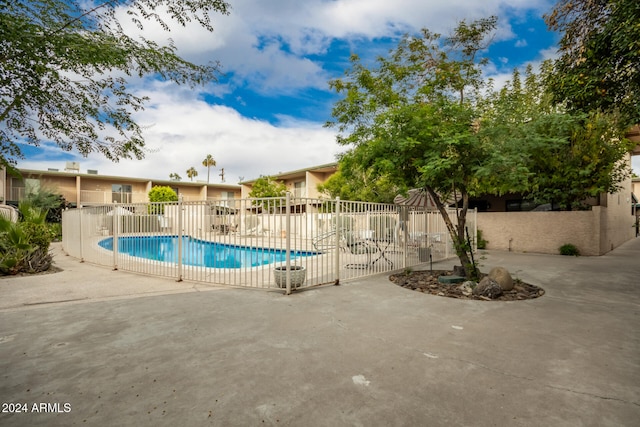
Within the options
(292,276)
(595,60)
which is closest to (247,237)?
(292,276)

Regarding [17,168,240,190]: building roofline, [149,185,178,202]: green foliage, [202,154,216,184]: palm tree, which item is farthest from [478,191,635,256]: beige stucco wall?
[202,154,216,184]: palm tree

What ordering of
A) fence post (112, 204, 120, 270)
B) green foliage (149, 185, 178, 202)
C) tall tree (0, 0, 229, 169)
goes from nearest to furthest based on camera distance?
tall tree (0, 0, 229, 169) → fence post (112, 204, 120, 270) → green foliage (149, 185, 178, 202)

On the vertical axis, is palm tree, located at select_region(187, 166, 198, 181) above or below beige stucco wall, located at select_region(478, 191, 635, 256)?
above

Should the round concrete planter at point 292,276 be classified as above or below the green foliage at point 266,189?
below

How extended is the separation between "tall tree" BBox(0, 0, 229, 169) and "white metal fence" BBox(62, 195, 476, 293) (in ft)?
9.49

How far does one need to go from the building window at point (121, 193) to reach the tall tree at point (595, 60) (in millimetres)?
33469

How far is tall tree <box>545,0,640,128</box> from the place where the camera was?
5.54 meters

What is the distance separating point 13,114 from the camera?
311cm

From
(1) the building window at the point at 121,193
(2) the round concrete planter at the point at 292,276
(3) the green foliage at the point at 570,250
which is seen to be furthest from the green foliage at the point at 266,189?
(2) the round concrete planter at the point at 292,276

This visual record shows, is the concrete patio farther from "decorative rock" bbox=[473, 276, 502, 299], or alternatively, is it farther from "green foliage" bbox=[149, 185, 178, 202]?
"green foliage" bbox=[149, 185, 178, 202]

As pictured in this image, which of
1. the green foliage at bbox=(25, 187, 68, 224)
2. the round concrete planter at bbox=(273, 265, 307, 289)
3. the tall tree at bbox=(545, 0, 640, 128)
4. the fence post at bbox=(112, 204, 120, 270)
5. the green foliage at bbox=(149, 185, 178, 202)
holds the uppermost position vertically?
the tall tree at bbox=(545, 0, 640, 128)

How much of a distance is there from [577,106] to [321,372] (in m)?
7.86

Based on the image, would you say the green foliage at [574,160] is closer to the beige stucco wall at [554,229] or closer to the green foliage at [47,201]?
the beige stucco wall at [554,229]

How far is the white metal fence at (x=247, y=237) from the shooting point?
6.80 metres
